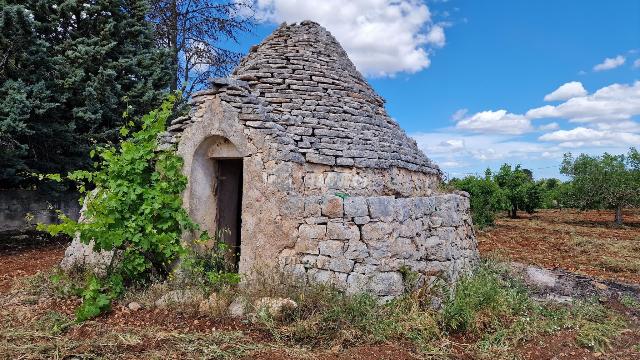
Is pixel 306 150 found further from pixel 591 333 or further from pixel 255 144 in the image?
pixel 591 333

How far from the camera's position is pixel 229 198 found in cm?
677

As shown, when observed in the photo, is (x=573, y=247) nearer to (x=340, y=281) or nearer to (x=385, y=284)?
(x=385, y=284)

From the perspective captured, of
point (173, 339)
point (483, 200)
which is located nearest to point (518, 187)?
point (483, 200)

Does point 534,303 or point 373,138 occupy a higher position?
point 373,138

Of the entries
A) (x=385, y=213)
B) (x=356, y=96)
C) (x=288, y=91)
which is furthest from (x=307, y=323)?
(x=356, y=96)

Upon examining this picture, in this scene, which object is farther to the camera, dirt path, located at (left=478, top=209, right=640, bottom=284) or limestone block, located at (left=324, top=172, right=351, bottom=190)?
dirt path, located at (left=478, top=209, right=640, bottom=284)

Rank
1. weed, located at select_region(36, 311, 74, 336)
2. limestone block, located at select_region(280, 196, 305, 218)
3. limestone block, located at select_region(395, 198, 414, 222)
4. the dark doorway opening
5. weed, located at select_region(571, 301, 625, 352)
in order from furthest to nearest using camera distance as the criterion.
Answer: the dark doorway opening
limestone block, located at select_region(280, 196, 305, 218)
limestone block, located at select_region(395, 198, 414, 222)
weed, located at select_region(571, 301, 625, 352)
weed, located at select_region(36, 311, 74, 336)

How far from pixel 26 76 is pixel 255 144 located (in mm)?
7231

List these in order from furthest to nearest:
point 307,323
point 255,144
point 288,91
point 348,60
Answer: point 348,60
point 288,91
point 255,144
point 307,323

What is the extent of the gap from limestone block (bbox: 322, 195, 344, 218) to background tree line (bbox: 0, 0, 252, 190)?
5573mm

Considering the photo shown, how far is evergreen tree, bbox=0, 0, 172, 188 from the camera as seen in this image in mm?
9273

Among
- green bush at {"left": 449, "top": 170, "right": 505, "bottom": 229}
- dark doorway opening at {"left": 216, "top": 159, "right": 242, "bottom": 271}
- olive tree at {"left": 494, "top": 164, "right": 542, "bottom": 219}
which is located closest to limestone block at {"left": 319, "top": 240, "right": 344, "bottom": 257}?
dark doorway opening at {"left": 216, "top": 159, "right": 242, "bottom": 271}

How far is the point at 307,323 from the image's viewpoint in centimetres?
447

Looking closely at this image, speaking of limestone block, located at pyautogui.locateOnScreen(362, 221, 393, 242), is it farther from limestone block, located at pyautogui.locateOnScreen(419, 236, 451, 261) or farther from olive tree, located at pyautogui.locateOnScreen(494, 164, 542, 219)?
olive tree, located at pyautogui.locateOnScreen(494, 164, 542, 219)
